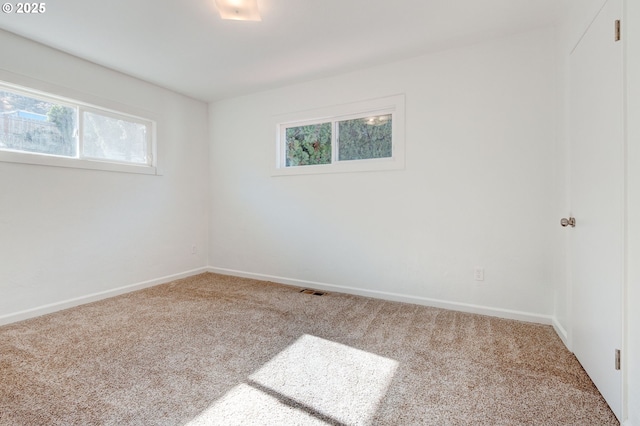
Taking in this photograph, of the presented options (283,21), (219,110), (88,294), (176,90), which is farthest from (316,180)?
(88,294)

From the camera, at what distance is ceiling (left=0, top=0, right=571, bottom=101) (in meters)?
2.16

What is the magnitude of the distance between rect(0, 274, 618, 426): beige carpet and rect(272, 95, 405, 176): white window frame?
149cm

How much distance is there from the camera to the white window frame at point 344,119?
3.01 metres

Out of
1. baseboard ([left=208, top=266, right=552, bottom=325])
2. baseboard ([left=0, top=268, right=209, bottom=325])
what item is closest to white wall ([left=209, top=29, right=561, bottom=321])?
baseboard ([left=208, top=266, right=552, bottom=325])

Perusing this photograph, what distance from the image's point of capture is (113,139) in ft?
10.9

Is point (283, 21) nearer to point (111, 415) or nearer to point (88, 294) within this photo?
point (111, 415)

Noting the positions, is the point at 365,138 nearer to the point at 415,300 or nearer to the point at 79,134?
the point at 415,300

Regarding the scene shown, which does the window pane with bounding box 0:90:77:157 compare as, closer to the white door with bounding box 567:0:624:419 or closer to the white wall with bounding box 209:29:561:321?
the white wall with bounding box 209:29:561:321

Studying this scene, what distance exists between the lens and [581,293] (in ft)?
6.01

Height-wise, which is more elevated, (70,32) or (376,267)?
(70,32)

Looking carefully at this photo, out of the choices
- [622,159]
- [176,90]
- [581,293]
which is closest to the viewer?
[622,159]

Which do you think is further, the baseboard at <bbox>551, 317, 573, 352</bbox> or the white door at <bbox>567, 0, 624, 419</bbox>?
the baseboard at <bbox>551, 317, 573, 352</bbox>

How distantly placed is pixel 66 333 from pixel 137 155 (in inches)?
82.1

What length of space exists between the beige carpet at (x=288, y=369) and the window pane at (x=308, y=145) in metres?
1.78
